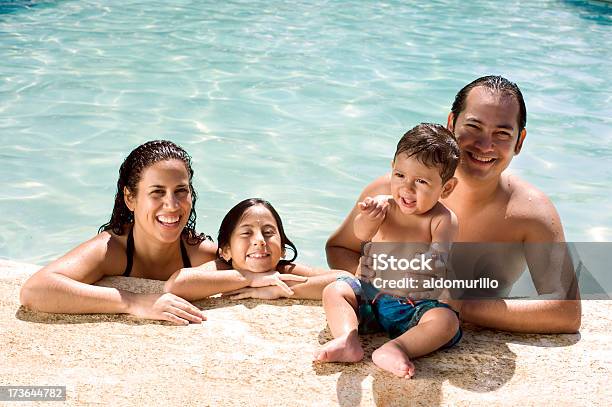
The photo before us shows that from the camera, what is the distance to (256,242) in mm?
3949

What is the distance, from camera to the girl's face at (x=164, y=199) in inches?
150

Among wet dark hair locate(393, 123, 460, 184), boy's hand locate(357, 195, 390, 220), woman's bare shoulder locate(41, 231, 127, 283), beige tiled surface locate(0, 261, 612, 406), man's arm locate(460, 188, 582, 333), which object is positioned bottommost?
beige tiled surface locate(0, 261, 612, 406)

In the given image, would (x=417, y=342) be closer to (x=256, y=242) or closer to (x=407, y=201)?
(x=407, y=201)

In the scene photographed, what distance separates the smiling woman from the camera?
3600mm

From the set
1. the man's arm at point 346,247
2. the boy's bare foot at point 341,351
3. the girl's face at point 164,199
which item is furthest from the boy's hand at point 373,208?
the girl's face at point 164,199

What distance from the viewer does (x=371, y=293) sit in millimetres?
3516

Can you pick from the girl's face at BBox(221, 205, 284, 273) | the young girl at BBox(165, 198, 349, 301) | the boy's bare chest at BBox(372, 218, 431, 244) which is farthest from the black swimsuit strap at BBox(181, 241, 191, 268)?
the boy's bare chest at BBox(372, 218, 431, 244)

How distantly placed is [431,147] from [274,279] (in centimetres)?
110

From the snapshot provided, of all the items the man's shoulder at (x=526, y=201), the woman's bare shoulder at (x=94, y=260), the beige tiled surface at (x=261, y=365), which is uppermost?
the man's shoulder at (x=526, y=201)

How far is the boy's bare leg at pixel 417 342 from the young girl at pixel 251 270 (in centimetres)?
70

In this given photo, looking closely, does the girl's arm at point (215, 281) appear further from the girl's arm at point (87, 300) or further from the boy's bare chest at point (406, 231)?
the boy's bare chest at point (406, 231)

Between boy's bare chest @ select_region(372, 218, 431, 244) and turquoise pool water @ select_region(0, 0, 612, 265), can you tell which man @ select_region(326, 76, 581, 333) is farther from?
turquoise pool water @ select_region(0, 0, 612, 265)

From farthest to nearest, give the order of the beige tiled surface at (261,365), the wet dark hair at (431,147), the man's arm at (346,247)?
1. the man's arm at (346,247)
2. the wet dark hair at (431,147)
3. the beige tiled surface at (261,365)

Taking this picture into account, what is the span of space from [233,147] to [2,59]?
3.35m
